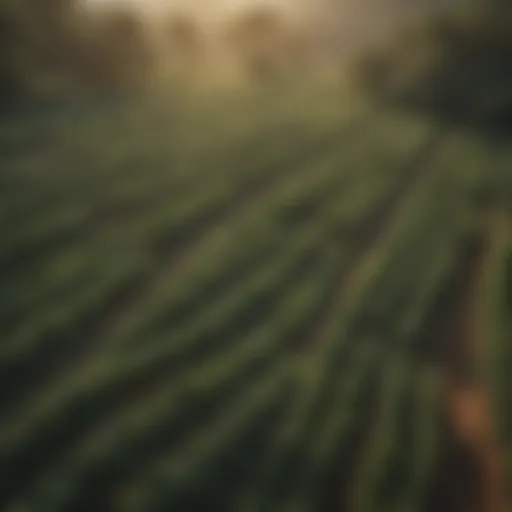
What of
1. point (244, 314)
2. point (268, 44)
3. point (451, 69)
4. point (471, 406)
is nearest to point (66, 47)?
point (268, 44)

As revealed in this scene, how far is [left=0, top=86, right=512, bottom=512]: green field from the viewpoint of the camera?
7391mm

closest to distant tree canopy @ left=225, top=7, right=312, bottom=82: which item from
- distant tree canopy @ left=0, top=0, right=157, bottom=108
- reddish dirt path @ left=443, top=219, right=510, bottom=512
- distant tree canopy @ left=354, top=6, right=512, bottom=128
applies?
distant tree canopy @ left=354, top=6, right=512, bottom=128

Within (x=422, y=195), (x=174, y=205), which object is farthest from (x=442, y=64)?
(x=174, y=205)

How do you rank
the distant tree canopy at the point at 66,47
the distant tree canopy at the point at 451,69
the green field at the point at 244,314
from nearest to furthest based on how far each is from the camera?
the green field at the point at 244,314
the distant tree canopy at the point at 66,47
the distant tree canopy at the point at 451,69

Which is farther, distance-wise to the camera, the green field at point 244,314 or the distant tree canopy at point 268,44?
the distant tree canopy at point 268,44

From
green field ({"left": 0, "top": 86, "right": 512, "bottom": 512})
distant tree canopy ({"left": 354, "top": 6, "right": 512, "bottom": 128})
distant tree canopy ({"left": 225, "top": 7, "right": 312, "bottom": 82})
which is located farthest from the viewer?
distant tree canopy ({"left": 354, "top": 6, "right": 512, "bottom": 128})

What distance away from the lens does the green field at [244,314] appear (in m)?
7.39

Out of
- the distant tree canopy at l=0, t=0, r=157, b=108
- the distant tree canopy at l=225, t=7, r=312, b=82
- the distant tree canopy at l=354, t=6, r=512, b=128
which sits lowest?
the distant tree canopy at l=0, t=0, r=157, b=108

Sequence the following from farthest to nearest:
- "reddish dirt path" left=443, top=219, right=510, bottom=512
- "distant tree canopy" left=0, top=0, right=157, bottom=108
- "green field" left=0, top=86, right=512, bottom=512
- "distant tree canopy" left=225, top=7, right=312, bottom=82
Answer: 1. "distant tree canopy" left=225, top=7, right=312, bottom=82
2. "distant tree canopy" left=0, top=0, right=157, bottom=108
3. "reddish dirt path" left=443, top=219, right=510, bottom=512
4. "green field" left=0, top=86, right=512, bottom=512

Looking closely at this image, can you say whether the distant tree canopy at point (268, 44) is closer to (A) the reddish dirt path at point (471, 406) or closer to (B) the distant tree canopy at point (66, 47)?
(B) the distant tree canopy at point (66, 47)

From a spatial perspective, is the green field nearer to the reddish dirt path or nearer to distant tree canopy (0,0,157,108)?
the reddish dirt path

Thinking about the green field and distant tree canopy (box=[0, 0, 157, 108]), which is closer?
the green field

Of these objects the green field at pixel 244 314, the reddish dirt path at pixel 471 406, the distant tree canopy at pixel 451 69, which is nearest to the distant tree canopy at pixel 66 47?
the green field at pixel 244 314

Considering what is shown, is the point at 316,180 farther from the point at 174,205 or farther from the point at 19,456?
the point at 19,456
